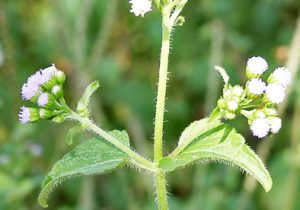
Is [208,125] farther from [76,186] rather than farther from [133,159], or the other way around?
[76,186]

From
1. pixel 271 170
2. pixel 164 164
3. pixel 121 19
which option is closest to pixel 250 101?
pixel 164 164

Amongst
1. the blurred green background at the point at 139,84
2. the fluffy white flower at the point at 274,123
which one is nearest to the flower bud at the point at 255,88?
the fluffy white flower at the point at 274,123

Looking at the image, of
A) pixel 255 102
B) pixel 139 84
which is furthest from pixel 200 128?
pixel 139 84

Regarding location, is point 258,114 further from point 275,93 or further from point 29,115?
point 29,115

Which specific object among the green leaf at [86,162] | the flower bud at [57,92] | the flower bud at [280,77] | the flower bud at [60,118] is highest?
the flower bud at [57,92]

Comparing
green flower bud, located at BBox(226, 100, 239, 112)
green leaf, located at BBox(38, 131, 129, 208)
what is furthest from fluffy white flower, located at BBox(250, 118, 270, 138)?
green leaf, located at BBox(38, 131, 129, 208)

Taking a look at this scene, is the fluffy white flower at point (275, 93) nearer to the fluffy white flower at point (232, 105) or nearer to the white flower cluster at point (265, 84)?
the white flower cluster at point (265, 84)
